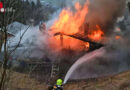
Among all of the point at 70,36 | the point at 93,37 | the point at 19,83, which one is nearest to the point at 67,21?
the point at 70,36

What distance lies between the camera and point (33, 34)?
2075cm

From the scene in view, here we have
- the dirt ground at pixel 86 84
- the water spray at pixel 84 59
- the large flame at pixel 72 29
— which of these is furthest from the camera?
the large flame at pixel 72 29

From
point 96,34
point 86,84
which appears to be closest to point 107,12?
point 96,34

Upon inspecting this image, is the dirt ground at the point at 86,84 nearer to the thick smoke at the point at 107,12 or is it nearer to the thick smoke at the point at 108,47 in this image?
the thick smoke at the point at 108,47

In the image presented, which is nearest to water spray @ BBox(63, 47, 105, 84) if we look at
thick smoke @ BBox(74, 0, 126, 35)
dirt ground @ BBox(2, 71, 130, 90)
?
dirt ground @ BBox(2, 71, 130, 90)

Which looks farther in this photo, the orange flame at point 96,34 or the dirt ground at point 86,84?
the orange flame at point 96,34

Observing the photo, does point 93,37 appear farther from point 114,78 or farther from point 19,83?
point 19,83

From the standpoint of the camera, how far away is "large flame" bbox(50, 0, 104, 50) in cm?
1775

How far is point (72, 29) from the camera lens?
19.6 metres

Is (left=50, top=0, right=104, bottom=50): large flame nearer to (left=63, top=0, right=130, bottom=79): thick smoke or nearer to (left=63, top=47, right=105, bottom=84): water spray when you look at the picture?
(left=63, top=0, right=130, bottom=79): thick smoke

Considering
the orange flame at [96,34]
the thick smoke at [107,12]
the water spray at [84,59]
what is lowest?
the water spray at [84,59]

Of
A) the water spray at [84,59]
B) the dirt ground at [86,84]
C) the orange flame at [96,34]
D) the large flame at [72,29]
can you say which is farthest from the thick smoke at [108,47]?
the dirt ground at [86,84]

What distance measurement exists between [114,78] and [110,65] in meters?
4.19

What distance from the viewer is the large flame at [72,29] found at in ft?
58.2
